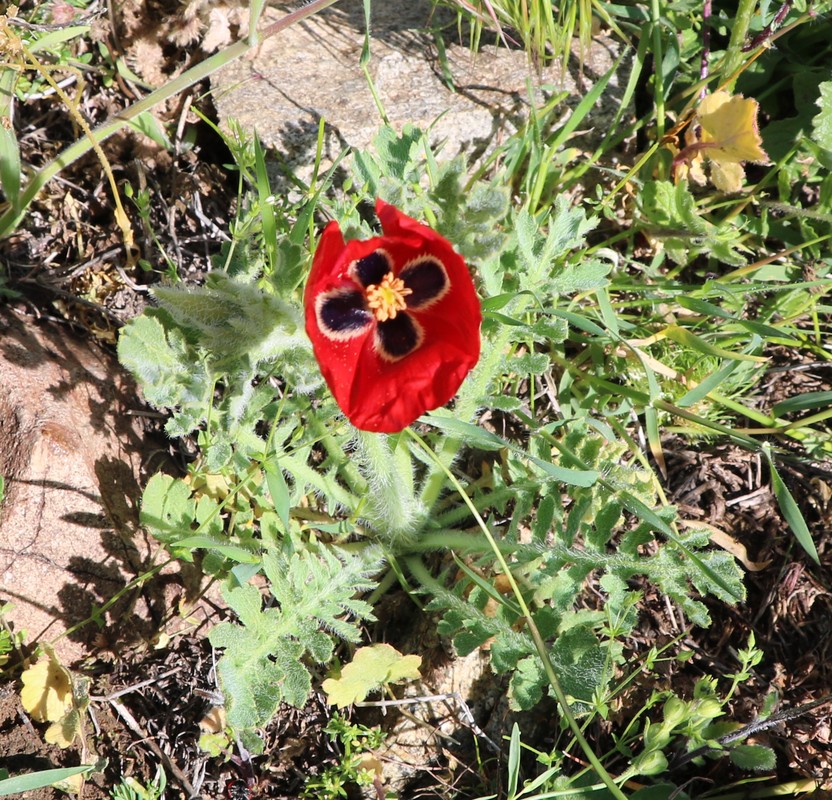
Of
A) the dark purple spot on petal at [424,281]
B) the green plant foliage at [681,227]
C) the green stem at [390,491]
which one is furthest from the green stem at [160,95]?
the green plant foliage at [681,227]

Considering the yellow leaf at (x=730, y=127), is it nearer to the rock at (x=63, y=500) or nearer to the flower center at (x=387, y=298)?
the flower center at (x=387, y=298)

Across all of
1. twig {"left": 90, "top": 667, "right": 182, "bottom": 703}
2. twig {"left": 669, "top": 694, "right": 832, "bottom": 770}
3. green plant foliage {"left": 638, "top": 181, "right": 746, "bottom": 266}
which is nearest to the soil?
twig {"left": 90, "top": 667, "right": 182, "bottom": 703}

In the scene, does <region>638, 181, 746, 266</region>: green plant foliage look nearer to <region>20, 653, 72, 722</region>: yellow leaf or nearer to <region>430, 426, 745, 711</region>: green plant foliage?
<region>430, 426, 745, 711</region>: green plant foliage

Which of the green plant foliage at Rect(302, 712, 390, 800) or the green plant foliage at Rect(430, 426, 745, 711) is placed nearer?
the green plant foliage at Rect(430, 426, 745, 711)

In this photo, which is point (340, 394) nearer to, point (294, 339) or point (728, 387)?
point (294, 339)

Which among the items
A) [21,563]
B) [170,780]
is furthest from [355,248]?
[170,780]

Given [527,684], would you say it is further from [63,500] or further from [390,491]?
[63,500]
